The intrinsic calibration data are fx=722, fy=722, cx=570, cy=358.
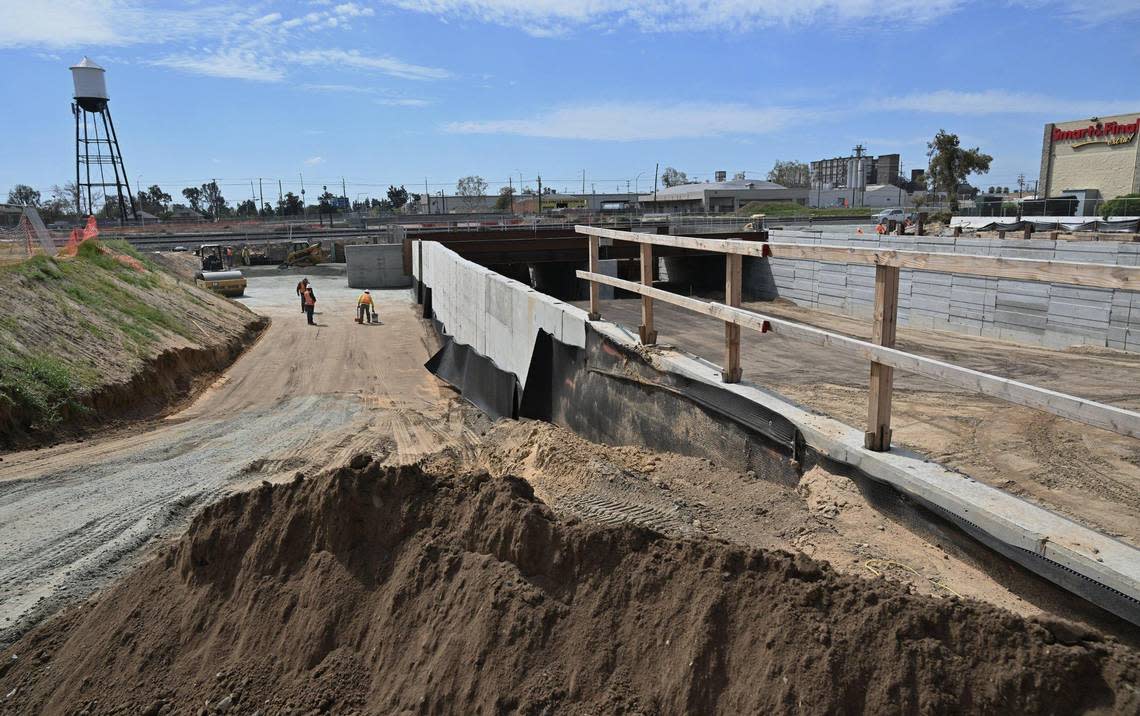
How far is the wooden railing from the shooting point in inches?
122

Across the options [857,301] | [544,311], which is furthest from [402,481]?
[857,301]

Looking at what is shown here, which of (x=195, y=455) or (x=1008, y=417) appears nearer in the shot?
(x=1008, y=417)

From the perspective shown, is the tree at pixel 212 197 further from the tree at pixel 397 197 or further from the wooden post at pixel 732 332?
the wooden post at pixel 732 332

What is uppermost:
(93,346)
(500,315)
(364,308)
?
(500,315)

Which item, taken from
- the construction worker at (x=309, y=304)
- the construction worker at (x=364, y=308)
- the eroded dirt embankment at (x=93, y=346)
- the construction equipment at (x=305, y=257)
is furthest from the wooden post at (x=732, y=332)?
the construction equipment at (x=305, y=257)

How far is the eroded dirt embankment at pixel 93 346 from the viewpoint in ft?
35.0

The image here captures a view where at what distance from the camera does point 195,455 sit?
9.27m

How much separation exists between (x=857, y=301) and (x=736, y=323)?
1563 cm

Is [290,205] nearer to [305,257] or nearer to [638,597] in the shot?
[305,257]

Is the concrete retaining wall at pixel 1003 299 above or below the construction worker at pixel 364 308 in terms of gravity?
above

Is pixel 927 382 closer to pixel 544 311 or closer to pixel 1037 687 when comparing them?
pixel 544 311

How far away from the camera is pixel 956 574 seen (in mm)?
3525

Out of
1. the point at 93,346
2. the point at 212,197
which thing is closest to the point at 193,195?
the point at 212,197

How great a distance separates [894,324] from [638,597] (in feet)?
7.02
